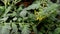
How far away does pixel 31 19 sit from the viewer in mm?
2463

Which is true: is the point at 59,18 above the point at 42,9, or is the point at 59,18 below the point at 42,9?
below

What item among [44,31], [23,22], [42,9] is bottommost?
[44,31]

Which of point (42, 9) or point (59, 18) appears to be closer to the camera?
point (42, 9)

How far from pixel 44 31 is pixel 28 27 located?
0.90 feet

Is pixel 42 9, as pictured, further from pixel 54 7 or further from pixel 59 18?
pixel 59 18

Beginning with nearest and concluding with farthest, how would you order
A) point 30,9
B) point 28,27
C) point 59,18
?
point 28,27
point 30,9
point 59,18

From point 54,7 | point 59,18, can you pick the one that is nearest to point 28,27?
point 54,7

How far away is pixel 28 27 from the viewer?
2.34 m

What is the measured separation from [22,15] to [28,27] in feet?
0.78

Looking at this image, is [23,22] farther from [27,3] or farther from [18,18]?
[27,3]

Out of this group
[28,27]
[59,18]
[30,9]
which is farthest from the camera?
[59,18]

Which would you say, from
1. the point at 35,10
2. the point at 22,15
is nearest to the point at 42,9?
the point at 35,10

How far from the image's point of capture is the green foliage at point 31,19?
2307mm

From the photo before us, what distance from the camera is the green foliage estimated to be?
2307mm
